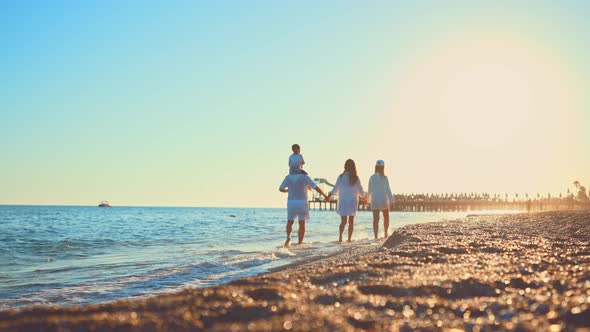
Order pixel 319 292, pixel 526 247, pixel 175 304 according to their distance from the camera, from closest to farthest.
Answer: pixel 175 304 → pixel 319 292 → pixel 526 247

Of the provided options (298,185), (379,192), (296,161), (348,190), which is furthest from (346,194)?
(296,161)

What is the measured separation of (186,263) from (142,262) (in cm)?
104

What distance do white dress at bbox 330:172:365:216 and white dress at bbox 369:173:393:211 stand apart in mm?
696

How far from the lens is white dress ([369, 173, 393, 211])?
12.0 metres

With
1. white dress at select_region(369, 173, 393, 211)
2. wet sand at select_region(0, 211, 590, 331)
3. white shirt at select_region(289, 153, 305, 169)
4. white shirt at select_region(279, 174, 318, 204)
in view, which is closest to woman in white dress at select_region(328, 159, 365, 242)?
white dress at select_region(369, 173, 393, 211)

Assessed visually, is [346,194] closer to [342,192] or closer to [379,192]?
[342,192]

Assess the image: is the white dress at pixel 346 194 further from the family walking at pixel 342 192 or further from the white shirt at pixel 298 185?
the white shirt at pixel 298 185

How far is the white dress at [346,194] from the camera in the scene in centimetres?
1128

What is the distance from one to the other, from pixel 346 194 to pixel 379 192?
111cm

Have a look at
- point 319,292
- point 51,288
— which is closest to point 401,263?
point 319,292

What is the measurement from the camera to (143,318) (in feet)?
7.17

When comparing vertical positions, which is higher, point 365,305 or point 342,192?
point 342,192

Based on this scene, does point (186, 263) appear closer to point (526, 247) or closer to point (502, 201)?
point (526, 247)

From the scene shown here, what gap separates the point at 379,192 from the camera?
12008 mm
